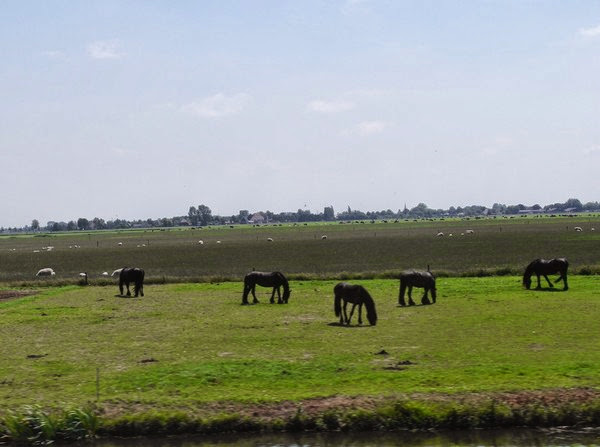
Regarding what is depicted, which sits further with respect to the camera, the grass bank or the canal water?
the grass bank

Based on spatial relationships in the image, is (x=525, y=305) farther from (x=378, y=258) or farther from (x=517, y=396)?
(x=378, y=258)

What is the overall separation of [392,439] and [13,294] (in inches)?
1367

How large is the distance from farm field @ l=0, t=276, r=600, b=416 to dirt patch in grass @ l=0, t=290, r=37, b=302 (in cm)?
535

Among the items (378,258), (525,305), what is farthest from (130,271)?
(378,258)

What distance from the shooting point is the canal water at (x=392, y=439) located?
570 inches

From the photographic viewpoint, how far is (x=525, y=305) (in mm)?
31281

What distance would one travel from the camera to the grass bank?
613 inches

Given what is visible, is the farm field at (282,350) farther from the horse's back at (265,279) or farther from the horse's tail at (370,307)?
the horse's back at (265,279)

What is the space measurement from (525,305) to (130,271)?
22351 millimetres

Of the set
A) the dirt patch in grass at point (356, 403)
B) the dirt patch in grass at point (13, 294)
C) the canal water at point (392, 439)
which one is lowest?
the canal water at point (392, 439)

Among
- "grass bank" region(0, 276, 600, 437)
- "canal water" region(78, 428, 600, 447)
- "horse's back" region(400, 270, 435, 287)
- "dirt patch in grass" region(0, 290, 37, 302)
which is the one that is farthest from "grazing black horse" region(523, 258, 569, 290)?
"dirt patch in grass" region(0, 290, 37, 302)

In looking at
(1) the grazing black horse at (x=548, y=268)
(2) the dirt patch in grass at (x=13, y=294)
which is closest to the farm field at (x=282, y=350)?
(1) the grazing black horse at (x=548, y=268)

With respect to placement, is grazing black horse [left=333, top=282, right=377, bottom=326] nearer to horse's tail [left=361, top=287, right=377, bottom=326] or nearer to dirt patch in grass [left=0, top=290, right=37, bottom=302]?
horse's tail [left=361, top=287, right=377, bottom=326]

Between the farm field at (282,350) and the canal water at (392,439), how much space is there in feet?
3.06
